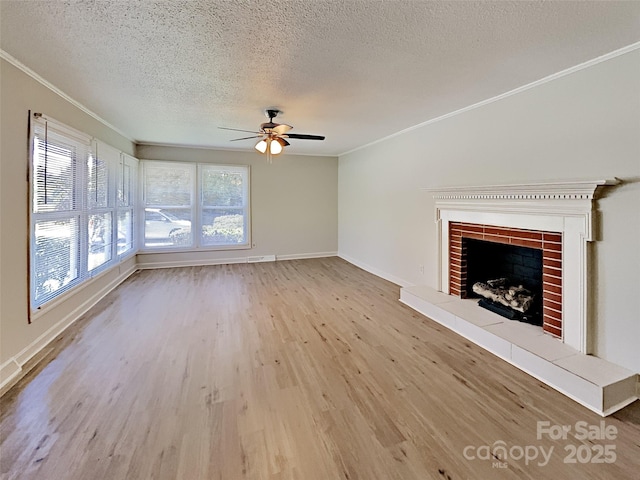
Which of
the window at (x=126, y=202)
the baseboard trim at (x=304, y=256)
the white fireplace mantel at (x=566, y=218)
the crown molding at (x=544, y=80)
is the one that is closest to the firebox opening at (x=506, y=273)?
the white fireplace mantel at (x=566, y=218)

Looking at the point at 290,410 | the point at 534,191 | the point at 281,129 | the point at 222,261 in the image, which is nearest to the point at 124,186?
the point at 222,261

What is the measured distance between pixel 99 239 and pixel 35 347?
1824 mm

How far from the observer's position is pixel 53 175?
3.02 meters

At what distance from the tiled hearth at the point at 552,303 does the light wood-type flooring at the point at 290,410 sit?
0.13m

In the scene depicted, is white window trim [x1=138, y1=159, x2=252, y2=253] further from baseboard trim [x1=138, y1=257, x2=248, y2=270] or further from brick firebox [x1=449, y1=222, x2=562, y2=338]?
brick firebox [x1=449, y1=222, x2=562, y2=338]

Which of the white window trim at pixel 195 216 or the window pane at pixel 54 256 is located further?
the white window trim at pixel 195 216

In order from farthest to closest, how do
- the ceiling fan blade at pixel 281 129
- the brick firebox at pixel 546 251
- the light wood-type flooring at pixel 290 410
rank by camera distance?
the ceiling fan blade at pixel 281 129, the brick firebox at pixel 546 251, the light wood-type flooring at pixel 290 410

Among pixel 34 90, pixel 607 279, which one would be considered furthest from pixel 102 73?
pixel 607 279

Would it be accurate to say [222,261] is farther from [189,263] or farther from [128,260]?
[128,260]

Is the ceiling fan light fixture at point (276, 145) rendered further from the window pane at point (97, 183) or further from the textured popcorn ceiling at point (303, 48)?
the window pane at point (97, 183)

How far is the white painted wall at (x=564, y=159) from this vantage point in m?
2.24

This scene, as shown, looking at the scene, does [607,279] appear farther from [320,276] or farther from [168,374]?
[320,276]

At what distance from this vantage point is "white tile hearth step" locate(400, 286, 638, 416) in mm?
2055

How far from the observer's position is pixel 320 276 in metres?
5.65
